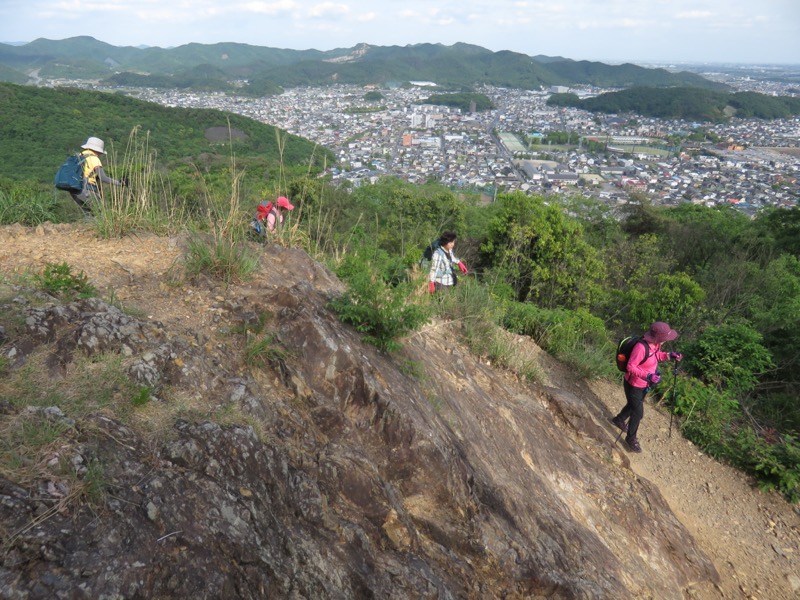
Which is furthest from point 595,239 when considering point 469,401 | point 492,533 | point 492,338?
point 492,533

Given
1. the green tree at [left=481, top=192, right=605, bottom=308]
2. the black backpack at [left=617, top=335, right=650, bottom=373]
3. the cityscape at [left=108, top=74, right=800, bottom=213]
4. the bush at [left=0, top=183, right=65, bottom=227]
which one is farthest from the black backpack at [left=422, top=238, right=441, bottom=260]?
the cityscape at [left=108, top=74, right=800, bottom=213]

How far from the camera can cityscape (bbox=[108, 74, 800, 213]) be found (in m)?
40.2

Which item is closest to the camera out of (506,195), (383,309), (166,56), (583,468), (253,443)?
(253,443)

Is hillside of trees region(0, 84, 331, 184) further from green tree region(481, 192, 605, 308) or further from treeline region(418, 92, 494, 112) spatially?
treeline region(418, 92, 494, 112)

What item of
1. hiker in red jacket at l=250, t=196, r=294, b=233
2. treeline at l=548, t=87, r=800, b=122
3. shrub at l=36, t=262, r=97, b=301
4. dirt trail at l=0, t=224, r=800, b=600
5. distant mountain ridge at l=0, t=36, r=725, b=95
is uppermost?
distant mountain ridge at l=0, t=36, r=725, b=95

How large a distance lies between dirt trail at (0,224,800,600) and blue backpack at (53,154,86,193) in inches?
29.3

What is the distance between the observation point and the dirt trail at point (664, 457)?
11.3 ft

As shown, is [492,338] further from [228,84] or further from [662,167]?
[228,84]

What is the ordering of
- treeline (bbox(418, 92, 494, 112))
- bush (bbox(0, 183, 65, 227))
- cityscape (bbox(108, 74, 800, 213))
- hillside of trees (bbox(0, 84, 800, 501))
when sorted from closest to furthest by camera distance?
hillside of trees (bbox(0, 84, 800, 501))
bush (bbox(0, 183, 65, 227))
cityscape (bbox(108, 74, 800, 213))
treeline (bbox(418, 92, 494, 112))

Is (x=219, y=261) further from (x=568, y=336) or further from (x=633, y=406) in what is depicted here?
(x=568, y=336)

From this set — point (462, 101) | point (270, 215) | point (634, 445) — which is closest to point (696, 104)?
point (462, 101)

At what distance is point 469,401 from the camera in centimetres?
446

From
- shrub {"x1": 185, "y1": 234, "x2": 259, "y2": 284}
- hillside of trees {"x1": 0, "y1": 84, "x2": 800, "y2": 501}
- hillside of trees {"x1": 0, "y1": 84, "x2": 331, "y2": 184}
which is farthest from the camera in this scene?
hillside of trees {"x1": 0, "y1": 84, "x2": 331, "y2": 184}

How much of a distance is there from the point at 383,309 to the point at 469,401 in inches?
56.0
